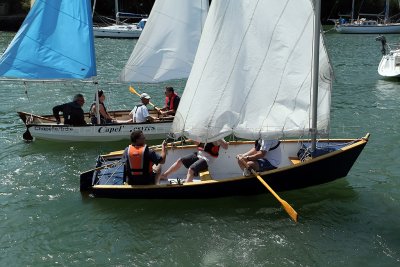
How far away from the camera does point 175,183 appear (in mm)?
11453

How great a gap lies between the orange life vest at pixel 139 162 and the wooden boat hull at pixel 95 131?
5.00m

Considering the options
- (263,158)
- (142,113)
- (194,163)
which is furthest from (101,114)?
(263,158)


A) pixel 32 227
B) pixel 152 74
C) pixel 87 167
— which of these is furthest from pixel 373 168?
pixel 32 227

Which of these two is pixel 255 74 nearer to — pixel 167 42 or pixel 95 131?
pixel 167 42

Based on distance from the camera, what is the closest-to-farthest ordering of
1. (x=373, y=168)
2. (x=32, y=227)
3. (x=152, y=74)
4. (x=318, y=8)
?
(x=318, y=8)
(x=32, y=227)
(x=373, y=168)
(x=152, y=74)

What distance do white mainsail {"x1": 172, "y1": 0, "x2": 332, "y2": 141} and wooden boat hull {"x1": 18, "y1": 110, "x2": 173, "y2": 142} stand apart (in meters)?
4.95

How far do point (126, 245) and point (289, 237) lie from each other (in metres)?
3.26

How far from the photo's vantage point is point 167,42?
1539 centimetres

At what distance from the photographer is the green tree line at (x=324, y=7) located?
2520 inches

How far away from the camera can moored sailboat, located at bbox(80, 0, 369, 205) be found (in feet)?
34.6

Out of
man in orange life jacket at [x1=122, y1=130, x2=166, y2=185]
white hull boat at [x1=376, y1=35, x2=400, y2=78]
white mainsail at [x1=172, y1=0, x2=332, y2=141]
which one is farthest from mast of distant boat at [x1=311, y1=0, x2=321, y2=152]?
white hull boat at [x1=376, y1=35, x2=400, y2=78]

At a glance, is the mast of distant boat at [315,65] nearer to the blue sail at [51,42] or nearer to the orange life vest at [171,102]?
the orange life vest at [171,102]

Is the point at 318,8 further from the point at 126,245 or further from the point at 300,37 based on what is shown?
the point at 126,245

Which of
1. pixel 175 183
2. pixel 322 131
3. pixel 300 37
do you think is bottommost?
pixel 175 183
